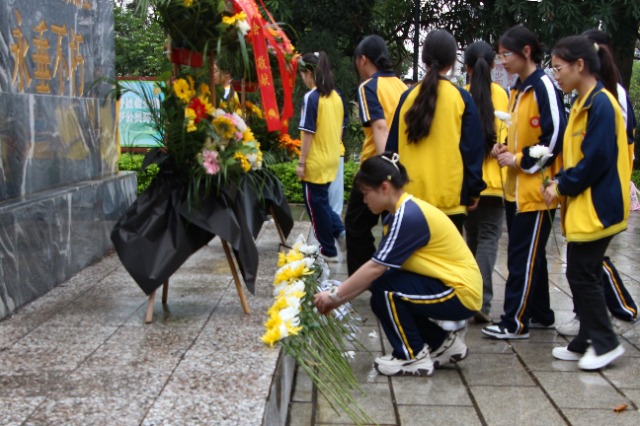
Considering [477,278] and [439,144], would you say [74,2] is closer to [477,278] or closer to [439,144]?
[439,144]

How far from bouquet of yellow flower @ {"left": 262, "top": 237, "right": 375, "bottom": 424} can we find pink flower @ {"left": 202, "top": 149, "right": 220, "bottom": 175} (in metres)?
0.63

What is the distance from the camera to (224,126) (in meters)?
4.31

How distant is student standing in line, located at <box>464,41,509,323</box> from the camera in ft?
16.5

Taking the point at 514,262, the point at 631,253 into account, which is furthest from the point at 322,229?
the point at 631,253

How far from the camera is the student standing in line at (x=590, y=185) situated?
3969 millimetres

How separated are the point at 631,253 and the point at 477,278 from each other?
15.3 feet

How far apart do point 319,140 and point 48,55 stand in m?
2.24

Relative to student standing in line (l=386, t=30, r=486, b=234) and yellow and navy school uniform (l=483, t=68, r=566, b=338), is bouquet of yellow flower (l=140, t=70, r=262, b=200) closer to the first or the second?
student standing in line (l=386, t=30, r=486, b=234)

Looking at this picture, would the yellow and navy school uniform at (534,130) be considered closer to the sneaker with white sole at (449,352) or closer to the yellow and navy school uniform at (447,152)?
the yellow and navy school uniform at (447,152)

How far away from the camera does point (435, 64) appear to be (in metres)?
4.49

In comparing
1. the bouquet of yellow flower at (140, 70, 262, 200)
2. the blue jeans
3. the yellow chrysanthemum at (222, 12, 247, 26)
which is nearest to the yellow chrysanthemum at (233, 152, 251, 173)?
the bouquet of yellow flower at (140, 70, 262, 200)

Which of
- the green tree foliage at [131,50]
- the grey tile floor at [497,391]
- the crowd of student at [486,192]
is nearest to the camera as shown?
the grey tile floor at [497,391]

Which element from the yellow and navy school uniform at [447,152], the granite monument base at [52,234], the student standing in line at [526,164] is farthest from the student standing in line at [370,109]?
the granite monument base at [52,234]

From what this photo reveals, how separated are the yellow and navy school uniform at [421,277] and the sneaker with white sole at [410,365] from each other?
0.06 m
